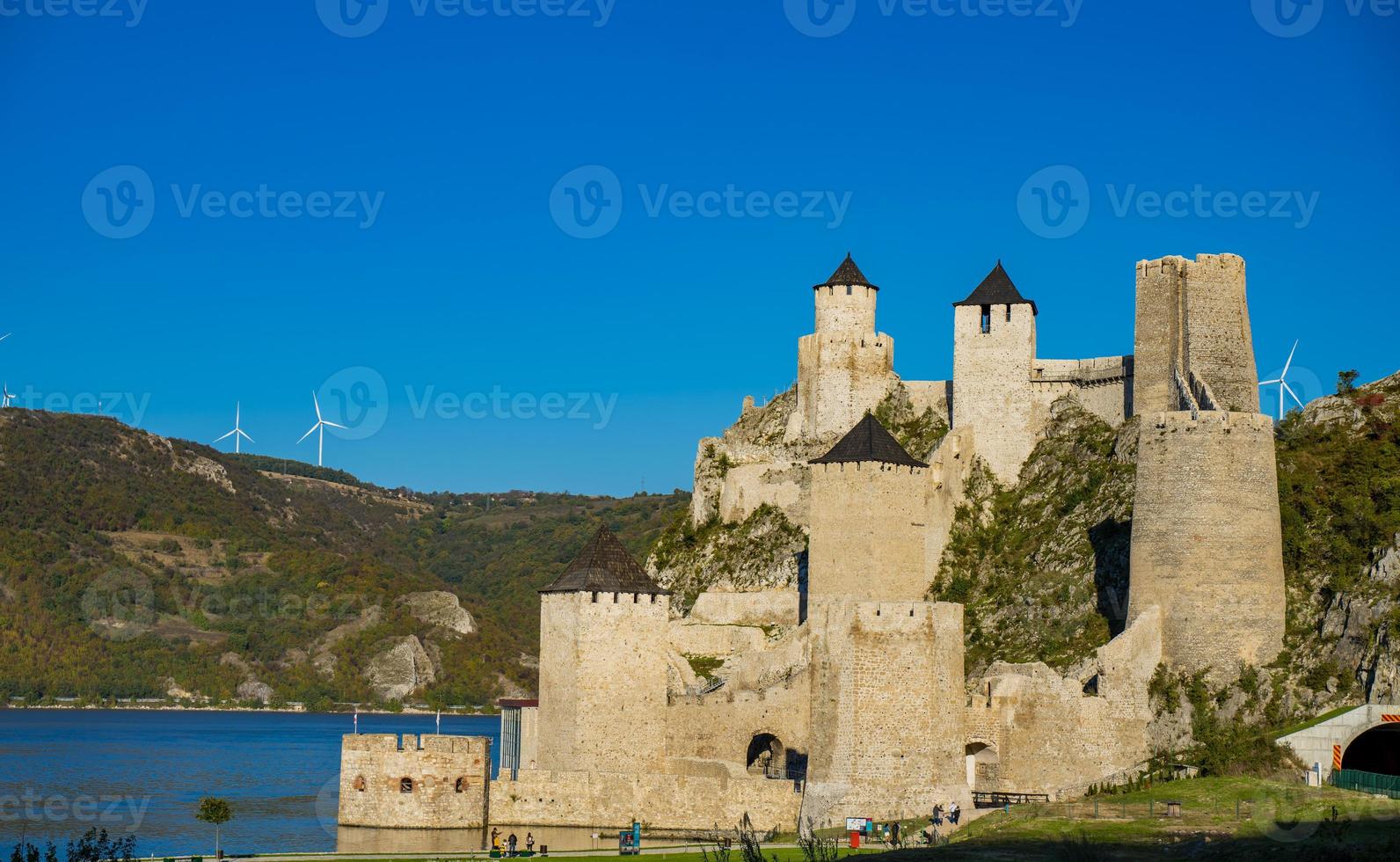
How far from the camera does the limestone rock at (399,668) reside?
129250mm

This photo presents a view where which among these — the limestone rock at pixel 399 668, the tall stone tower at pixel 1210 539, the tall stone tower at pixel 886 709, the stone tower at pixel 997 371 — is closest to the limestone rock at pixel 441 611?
the limestone rock at pixel 399 668

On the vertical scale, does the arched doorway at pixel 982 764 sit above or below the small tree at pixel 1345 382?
below

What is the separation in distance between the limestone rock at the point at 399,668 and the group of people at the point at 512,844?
289ft

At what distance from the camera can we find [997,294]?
59.2 metres

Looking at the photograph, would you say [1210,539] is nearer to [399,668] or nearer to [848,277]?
[848,277]

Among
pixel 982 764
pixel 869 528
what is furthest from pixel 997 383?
pixel 982 764

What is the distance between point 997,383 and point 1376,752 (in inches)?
781

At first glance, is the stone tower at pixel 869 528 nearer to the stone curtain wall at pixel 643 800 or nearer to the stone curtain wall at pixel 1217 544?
the stone curtain wall at pixel 643 800

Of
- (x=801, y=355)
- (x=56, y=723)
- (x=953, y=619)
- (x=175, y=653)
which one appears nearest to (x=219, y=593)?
(x=175, y=653)

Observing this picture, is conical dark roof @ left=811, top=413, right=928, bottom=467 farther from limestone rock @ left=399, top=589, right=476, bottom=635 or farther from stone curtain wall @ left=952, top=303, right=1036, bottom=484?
limestone rock @ left=399, top=589, right=476, bottom=635

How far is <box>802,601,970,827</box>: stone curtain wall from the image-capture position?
39844 millimetres

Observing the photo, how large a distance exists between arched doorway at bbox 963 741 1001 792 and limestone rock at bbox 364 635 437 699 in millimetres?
89501

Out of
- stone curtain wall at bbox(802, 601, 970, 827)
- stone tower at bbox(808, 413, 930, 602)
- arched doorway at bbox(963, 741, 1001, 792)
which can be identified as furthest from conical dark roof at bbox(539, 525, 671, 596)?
arched doorway at bbox(963, 741, 1001, 792)

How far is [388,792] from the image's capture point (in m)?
44.3
